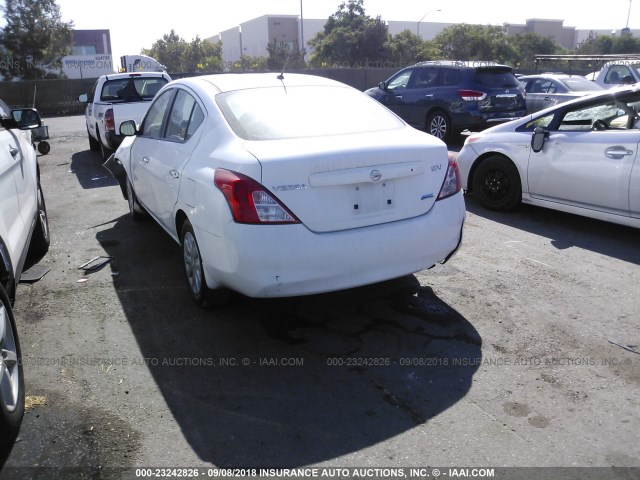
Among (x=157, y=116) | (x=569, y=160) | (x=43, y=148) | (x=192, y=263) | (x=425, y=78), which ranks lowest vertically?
(x=43, y=148)

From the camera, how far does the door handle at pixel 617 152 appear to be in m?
5.52

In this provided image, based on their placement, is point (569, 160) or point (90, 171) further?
point (90, 171)

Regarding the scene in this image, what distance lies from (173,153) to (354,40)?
5640cm

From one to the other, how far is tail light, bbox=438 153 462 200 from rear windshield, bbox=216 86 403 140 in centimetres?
55

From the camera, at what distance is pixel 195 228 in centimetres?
401

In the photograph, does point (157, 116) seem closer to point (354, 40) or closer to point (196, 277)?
point (196, 277)

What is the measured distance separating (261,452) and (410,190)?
1925 millimetres

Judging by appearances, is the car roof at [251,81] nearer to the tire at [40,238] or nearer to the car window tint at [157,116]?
the car window tint at [157,116]

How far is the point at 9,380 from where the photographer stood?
2906mm

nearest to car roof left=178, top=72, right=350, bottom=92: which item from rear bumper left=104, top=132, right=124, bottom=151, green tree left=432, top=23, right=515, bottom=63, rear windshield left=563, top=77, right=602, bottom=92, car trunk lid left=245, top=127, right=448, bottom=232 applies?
car trunk lid left=245, top=127, right=448, bottom=232

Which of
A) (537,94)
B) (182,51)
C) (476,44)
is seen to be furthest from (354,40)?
(537,94)

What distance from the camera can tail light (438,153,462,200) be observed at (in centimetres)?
402

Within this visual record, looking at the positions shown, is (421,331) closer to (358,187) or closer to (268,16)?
(358,187)

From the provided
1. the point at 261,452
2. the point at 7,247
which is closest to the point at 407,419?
the point at 261,452
